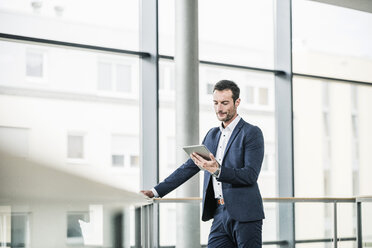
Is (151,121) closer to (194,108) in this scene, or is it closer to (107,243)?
(194,108)

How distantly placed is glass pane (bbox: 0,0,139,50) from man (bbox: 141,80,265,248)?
5.97 m

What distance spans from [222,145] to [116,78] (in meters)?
14.2

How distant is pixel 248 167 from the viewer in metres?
3.41

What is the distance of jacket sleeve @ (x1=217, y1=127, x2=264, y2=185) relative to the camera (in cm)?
333

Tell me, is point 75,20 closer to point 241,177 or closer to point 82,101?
point 82,101

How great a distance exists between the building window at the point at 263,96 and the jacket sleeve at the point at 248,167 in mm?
13714

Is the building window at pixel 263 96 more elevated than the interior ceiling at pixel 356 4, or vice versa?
the interior ceiling at pixel 356 4

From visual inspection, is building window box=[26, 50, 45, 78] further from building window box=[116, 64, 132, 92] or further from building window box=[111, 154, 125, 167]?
building window box=[111, 154, 125, 167]

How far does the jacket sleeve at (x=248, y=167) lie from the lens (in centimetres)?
333

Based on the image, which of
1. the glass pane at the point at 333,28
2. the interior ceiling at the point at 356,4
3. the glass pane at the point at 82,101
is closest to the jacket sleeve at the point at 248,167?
the interior ceiling at the point at 356,4

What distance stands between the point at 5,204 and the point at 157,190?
2708 mm

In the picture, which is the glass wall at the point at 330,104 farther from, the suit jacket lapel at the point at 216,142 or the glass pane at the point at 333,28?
the suit jacket lapel at the point at 216,142

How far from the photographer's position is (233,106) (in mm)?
3580

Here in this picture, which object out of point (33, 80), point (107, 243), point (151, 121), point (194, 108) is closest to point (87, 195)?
point (107, 243)
